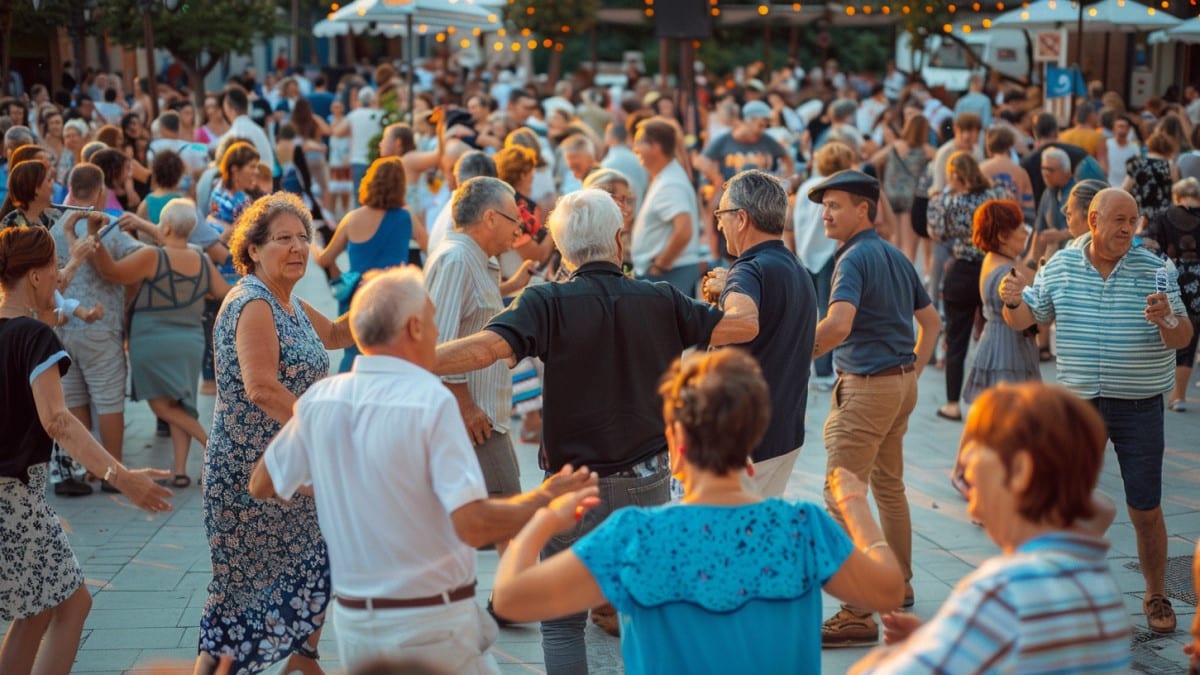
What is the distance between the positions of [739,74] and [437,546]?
100ft

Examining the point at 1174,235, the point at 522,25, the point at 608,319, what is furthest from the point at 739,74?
the point at 608,319

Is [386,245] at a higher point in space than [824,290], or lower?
higher

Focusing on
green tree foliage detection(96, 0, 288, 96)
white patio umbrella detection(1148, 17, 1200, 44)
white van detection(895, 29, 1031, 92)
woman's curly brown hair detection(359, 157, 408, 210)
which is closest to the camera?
woman's curly brown hair detection(359, 157, 408, 210)

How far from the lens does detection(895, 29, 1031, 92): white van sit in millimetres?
29641

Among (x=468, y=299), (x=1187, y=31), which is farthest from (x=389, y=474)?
(x=1187, y=31)

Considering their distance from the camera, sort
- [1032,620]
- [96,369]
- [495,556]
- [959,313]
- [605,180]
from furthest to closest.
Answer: [959,313], [96,369], [605,180], [495,556], [1032,620]

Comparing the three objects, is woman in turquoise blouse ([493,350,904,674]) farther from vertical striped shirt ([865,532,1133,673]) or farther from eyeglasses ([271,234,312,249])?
eyeglasses ([271,234,312,249])

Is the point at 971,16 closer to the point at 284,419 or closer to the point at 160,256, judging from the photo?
the point at 160,256

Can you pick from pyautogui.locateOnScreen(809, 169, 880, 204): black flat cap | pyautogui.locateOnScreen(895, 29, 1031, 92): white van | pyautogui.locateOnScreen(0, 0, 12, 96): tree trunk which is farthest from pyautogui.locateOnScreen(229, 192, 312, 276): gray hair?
pyautogui.locateOnScreen(895, 29, 1031, 92): white van

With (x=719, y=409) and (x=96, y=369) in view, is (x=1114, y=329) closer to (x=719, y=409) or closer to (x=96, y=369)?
(x=719, y=409)

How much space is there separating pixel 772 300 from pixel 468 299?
1.35 meters

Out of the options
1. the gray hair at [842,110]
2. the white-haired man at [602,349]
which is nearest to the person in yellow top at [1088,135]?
the gray hair at [842,110]

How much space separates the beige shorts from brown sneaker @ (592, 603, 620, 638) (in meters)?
3.58

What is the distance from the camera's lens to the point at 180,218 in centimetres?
785
